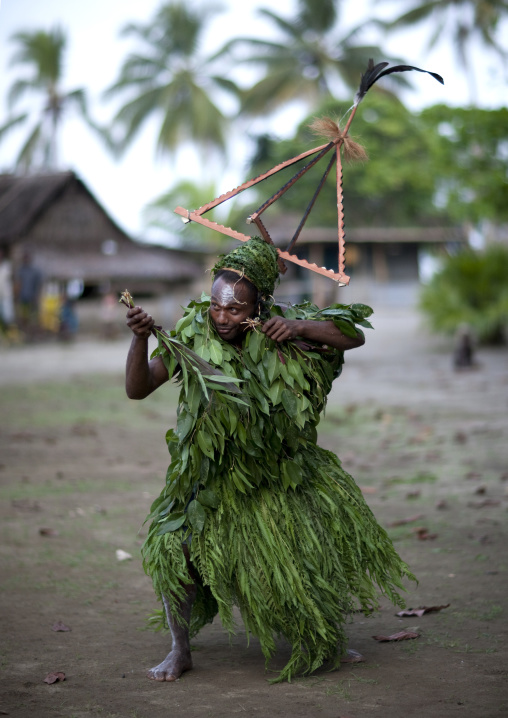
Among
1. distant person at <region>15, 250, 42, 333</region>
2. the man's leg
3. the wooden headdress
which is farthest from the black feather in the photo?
distant person at <region>15, 250, 42, 333</region>

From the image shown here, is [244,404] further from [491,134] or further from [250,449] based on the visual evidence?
[491,134]

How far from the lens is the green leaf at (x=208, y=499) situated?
3.11 metres

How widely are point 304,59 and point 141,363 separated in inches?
1368

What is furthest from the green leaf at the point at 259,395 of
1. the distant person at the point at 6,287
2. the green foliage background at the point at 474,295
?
the distant person at the point at 6,287

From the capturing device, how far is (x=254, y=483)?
3164 millimetres

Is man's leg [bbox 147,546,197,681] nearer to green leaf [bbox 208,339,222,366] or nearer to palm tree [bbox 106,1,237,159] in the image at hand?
green leaf [bbox 208,339,222,366]

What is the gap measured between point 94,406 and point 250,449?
7.97m

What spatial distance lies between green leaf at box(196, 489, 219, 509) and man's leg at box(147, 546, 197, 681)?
0.17 meters

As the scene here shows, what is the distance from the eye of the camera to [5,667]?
3.22m

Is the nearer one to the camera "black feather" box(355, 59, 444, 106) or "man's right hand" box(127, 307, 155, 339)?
"man's right hand" box(127, 307, 155, 339)

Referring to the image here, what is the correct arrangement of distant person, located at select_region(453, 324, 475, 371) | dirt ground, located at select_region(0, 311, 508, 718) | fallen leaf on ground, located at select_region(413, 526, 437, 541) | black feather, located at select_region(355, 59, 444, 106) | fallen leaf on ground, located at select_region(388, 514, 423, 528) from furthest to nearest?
distant person, located at select_region(453, 324, 475, 371), fallen leaf on ground, located at select_region(388, 514, 423, 528), fallen leaf on ground, located at select_region(413, 526, 437, 541), black feather, located at select_region(355, 59, 444, 106), dirt ground, located at select_region(0, 311, 508, 718)

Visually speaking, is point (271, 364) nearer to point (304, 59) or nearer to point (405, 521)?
point (405, 521)

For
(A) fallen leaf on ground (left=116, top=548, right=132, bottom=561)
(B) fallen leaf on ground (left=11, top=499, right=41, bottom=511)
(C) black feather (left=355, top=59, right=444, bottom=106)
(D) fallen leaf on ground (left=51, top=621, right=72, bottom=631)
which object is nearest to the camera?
(C) black feather (left=355, top=59, right=444, bottom=106)

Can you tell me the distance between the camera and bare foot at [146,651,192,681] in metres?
3.07
